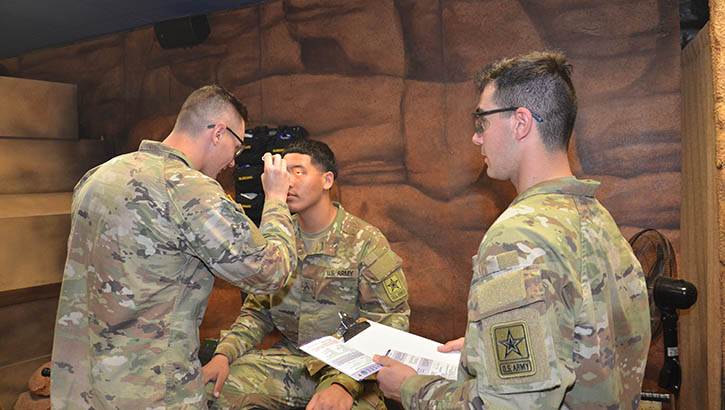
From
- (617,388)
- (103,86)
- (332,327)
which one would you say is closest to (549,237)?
(617,388)

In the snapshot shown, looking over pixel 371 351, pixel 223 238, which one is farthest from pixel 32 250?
pixel 371 351

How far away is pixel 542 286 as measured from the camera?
3.32ft

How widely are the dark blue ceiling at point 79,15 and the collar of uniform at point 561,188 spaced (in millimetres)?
3015

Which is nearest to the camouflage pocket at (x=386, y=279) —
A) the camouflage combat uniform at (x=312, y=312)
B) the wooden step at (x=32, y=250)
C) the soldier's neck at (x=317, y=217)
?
the camouflage combat uniform at (x=312, y=312)

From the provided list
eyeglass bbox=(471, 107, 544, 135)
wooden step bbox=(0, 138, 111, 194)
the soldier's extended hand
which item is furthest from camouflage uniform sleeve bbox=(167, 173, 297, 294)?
wooden step bbox=(0, 138, 111, 194)

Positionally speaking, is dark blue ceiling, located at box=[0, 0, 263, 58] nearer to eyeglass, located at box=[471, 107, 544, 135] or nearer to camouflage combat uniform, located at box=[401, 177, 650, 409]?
eyeglass, located at box=[471, 107, 544, 135]

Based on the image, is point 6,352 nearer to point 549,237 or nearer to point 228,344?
point 228,344

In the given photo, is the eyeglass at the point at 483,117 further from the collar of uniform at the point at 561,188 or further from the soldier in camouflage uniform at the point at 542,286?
the collar of uniform at the point at 561,188

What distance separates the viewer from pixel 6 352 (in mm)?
3854

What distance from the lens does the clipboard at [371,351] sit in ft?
4.90

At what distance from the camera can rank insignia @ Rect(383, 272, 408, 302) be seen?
244 cm

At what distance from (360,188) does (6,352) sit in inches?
119

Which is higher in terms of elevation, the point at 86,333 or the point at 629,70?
the point at 629,70

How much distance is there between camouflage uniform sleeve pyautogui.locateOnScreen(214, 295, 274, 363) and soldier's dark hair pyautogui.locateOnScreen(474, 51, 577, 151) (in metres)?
1.73
